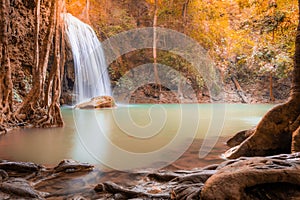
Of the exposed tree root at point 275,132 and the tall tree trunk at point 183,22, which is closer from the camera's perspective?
the exposed tree root at point 275,132

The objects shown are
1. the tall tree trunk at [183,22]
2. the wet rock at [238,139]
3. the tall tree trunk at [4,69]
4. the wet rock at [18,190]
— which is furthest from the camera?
the tall tree trunk at [183,22]

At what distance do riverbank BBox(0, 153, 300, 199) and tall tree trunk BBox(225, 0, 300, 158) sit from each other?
1122 millimetres

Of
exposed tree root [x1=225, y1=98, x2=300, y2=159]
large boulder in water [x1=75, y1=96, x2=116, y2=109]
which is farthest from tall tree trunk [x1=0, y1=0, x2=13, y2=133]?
large boulder in water [x1=75, y1=96, x2=116, y2=109]

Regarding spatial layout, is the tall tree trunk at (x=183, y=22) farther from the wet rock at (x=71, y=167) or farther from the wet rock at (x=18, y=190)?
the wet rock at (x=18, y=190)

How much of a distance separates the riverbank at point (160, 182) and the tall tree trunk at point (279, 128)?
112 cm

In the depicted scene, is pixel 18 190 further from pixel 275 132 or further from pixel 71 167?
pixel 275 132

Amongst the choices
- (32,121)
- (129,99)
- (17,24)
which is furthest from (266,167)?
(129,99)

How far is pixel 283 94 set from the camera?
22875mm

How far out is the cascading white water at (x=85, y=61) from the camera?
15875 mm

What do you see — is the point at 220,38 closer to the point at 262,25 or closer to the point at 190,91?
the point at 190,91

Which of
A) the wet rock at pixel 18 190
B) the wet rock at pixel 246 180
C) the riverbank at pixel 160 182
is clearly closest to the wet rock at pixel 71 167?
the riverbank at pixel 160 182

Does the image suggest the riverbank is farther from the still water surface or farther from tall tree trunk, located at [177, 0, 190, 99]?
tall tree trunk, located at [177, 0, 190, 99]

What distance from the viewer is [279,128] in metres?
3.79

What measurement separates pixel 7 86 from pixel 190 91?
17.1m
